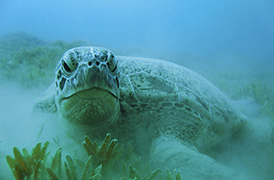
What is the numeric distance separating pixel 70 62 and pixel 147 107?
671mm

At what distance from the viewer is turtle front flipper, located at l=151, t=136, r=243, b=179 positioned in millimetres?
917

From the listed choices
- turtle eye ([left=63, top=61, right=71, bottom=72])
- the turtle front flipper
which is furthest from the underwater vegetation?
turtle eye ([left=63, top=61, right=71, bottom=72])

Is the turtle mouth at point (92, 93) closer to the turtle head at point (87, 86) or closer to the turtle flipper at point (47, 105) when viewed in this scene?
the turtle head at point (87, 86)

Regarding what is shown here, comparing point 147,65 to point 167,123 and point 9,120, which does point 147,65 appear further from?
point 9,120

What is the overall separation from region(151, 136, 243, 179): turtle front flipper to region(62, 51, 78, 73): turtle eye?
2.31 ft

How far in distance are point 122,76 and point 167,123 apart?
0.51m

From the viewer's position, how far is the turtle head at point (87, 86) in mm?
952

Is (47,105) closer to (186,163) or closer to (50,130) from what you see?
(50,130)

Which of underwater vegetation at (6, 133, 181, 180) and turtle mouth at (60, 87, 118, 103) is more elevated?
turtle mouth at (60, 87, 118, 103)

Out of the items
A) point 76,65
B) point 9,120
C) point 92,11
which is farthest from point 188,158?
point 92,11

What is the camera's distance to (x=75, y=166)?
0.81 metres

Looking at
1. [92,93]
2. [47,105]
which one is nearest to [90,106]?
[92,93]

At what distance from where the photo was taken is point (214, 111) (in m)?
1.65

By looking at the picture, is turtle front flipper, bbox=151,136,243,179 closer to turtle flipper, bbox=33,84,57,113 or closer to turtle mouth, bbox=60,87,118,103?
turtle mouth, bbox=60,87,118,103
